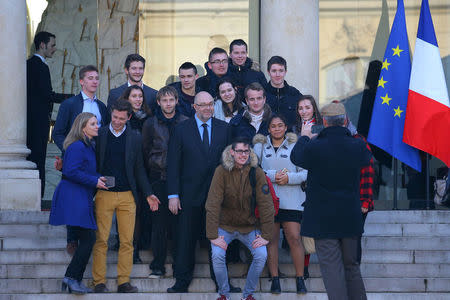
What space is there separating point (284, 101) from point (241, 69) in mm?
689

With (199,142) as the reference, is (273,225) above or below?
below

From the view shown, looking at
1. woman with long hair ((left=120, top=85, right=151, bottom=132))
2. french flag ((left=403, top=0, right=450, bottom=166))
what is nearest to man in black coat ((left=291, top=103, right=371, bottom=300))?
woman with long hair ((left=120, top=85, right=151, bottom=132))

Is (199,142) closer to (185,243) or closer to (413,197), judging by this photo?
(185,243)

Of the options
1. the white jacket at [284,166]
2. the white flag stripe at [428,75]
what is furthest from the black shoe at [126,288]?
the white flag stripe at [428,75]

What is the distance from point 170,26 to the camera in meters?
14.6

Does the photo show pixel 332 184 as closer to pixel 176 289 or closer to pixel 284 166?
pixel 284 166

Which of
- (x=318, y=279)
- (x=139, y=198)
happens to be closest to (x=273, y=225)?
(x=318, y=279)

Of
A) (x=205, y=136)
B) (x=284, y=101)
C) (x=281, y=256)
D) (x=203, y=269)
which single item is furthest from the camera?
(x=284, y=101)

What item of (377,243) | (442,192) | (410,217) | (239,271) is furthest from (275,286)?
(442,192)

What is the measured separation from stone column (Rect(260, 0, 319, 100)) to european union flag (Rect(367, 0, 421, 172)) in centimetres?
95

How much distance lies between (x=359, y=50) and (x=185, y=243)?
589 cm

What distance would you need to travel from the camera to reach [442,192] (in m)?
12.2

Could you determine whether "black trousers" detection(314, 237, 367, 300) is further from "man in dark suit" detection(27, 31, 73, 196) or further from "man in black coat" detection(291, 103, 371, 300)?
"man in dark suit" detection(27, 31, 73, 196)

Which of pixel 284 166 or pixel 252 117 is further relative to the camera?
pixel 252 117
